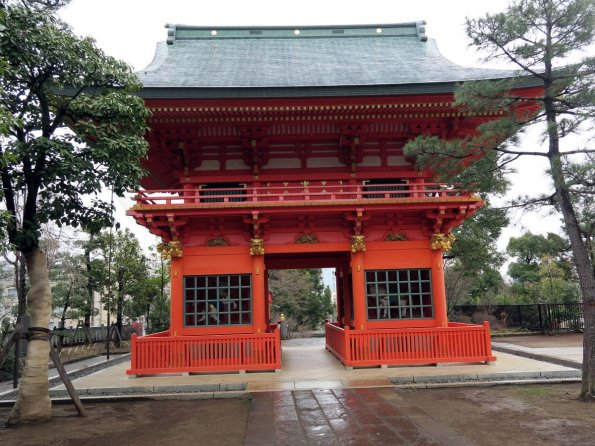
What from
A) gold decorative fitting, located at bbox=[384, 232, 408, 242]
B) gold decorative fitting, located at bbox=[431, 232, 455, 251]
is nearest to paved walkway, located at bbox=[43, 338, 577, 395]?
gold decorative fitting, located at bbox=[431, 232, 455, 251]

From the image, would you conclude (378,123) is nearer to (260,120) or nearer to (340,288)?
(260,120)

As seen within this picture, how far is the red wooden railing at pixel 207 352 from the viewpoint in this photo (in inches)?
473

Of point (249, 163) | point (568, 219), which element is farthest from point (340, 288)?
point (568, 219)

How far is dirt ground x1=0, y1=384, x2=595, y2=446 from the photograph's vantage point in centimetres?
657

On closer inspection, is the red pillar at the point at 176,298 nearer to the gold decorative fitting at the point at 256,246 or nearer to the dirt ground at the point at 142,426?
the gold decorative fitting at the point at 256,246

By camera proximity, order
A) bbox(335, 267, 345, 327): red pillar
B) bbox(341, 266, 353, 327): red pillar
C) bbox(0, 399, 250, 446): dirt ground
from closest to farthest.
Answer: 1. bbox(0, 399, 250, 446): dirt ground
2. bbox(341, 266, 353, 327): red pillar
3. bbox(335, 267, 345, 327): red pillar

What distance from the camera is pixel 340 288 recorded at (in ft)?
58.4

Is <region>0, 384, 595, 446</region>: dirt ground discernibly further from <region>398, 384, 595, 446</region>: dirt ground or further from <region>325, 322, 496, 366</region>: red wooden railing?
<region>325, 322, 496, 366</region>: red wooden railing

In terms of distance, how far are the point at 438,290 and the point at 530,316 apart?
14168 millimetres

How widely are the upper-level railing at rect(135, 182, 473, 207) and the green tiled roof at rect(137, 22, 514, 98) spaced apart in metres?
2.64

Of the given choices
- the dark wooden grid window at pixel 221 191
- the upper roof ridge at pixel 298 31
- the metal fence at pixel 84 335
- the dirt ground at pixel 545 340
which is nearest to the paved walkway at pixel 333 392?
the dirt ground at pixel 545 340

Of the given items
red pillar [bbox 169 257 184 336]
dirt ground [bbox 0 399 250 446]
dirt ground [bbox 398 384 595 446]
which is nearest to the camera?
dirt ground [bbox 398 384 595 446]

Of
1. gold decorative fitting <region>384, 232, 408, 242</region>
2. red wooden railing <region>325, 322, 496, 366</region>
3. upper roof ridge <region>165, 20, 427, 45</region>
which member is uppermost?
upper roof ridge <region>165, 20, 427, 45</region>

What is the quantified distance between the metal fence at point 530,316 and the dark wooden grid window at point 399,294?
41.5 ft
